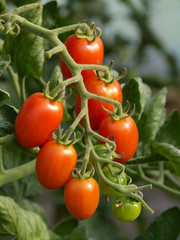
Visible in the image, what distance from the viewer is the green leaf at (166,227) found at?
90cm

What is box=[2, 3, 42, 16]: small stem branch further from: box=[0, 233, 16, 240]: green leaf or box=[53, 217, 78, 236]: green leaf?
box=[53, 217, 78, 236]: green leaf

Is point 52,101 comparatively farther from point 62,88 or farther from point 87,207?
point 87,207

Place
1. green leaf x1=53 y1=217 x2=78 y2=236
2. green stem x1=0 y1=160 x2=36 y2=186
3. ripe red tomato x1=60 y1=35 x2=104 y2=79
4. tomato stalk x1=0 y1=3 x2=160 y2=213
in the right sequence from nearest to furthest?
tomato stalk x1=0 y1=3 x2=160 y2=213
ripe red tomato x1=60 y1=35 x2=104 y2=79
green stem x1=0 y1=160 x2=36 y2=186
green leaf x1=53 y1=217 x2=78 y2=236

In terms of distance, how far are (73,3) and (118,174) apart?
4.06 feet

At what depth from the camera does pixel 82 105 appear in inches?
25.2

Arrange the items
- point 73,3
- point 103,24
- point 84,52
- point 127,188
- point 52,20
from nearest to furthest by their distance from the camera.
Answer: point 127,188
point 84,52
point 52,20
point 73,3
point 103,24

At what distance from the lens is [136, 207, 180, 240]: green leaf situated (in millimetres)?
903

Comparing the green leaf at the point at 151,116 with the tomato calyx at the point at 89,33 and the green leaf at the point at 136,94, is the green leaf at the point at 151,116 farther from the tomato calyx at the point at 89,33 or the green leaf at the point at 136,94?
the tomato calyx at the point at 89,33

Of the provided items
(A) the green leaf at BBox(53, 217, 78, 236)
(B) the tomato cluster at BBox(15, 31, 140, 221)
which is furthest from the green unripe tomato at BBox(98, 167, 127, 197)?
(A) the green leaf at BBox(53, 217, 78, 236)

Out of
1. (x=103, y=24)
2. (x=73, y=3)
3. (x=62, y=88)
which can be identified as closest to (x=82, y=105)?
(x=62, y=88)

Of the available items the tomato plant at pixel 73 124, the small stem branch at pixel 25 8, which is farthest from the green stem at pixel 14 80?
the small stem branch at pixel 25 8

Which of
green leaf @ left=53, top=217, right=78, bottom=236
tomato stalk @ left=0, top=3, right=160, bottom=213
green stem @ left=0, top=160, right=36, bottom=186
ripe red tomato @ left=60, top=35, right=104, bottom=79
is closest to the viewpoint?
tomato stalk @ left=0, top=3, right=160, bottom=213

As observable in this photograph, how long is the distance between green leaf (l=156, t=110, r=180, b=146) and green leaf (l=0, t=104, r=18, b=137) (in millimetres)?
315

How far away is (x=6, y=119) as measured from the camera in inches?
26.7
